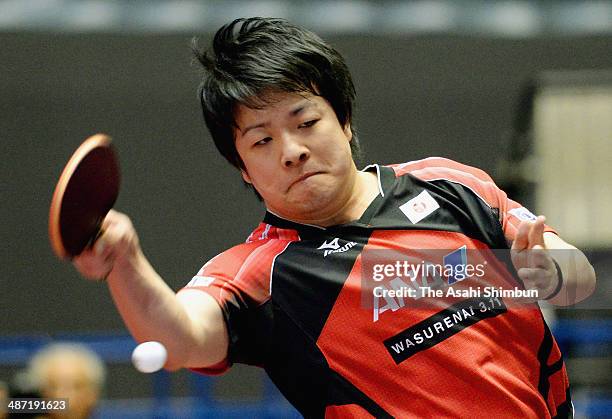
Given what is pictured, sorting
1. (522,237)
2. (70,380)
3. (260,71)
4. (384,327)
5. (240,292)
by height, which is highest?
(260,71)

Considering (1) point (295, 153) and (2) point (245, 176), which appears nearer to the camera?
(1) point (295, 153)

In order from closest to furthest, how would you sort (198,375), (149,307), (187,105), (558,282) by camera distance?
1. (149,307)
2. (558,282)
3. (198,375)
4. (187,105)

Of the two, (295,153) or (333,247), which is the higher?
(295,153)

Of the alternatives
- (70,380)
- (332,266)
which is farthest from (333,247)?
(70,380)

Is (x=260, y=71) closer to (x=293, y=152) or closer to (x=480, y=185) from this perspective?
(x=293, y=152)

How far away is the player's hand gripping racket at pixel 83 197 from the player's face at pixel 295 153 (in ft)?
1.65

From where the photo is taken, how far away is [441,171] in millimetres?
2879

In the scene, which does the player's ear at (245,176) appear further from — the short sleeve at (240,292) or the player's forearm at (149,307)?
the player's forearm at (149,307)

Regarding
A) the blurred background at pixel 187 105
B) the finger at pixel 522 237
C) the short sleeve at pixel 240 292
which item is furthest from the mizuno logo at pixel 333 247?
the blurred background at pixel 187 105

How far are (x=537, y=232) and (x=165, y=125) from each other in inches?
311

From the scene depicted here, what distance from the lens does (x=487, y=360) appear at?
260cm

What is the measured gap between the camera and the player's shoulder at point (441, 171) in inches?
112

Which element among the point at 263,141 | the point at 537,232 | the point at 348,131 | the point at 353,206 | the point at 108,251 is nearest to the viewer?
the point at 108,251

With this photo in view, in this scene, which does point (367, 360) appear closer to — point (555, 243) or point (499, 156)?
point (555, 243)
